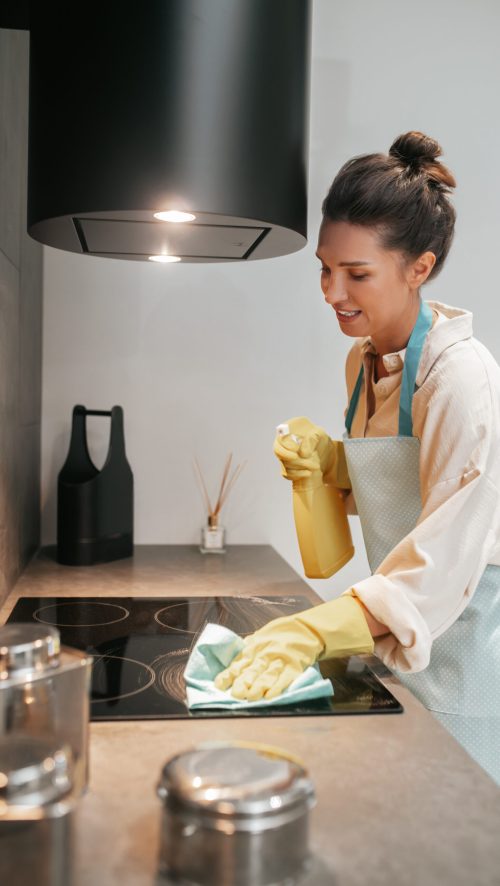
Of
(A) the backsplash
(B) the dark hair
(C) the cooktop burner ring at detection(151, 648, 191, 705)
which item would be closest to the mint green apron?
(B) the dark hair

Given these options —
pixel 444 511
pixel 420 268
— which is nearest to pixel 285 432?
pixel 420 268

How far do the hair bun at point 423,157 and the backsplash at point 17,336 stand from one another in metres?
0.70

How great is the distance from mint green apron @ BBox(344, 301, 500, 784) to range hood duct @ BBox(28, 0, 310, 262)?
391 mm

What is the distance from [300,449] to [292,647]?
61 centimetres

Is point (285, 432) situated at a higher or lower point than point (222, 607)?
higher

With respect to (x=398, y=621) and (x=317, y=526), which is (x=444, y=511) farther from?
(x=317, y=526)

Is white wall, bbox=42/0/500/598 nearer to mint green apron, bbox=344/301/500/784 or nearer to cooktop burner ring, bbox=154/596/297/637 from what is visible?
cooktop burner ring, bbox=154/596/297/637

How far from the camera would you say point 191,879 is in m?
0.62

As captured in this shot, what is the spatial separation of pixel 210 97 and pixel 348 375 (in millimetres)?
748

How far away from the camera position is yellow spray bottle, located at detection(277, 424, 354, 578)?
1668 millimetres

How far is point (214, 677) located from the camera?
1.13m

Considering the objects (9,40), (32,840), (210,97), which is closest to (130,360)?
(9,40)

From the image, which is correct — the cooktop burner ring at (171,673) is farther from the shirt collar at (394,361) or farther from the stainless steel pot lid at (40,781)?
the shirt collar at (394,361)

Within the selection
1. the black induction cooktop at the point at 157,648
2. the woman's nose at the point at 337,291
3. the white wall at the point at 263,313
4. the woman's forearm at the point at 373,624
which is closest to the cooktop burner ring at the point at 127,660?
the black induction cooktop at the point at 157,648
